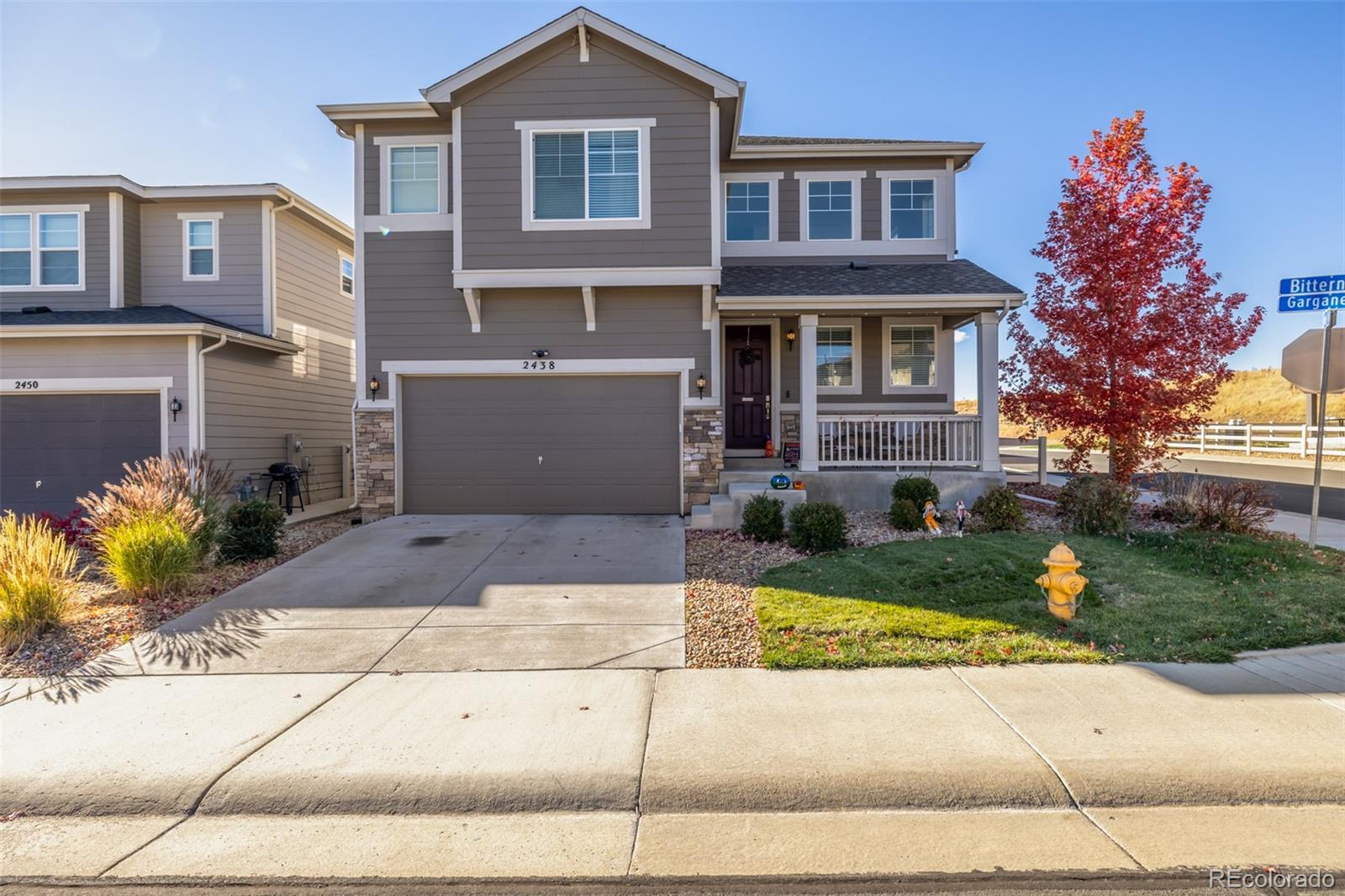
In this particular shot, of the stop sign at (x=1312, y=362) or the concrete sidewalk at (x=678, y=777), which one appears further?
the stop sign at (x=1312, y=362)

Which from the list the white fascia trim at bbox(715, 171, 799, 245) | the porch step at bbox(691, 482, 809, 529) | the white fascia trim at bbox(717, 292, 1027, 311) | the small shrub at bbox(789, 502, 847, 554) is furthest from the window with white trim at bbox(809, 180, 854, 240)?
the small shrub at bbox(789, 502, 847, 554)

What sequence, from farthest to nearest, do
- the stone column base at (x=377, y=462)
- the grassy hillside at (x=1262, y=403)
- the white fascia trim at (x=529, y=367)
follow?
the grassy hillside at (x=1262, y=403) → the stone column base at (x=377, y=462) → the white fascia trim at (x=529, y=367)

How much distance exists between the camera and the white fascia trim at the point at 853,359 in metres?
13.2

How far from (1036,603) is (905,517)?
130 inches

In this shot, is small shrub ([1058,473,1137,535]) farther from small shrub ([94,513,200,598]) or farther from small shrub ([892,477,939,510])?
small shrub ([94,513,200,598])

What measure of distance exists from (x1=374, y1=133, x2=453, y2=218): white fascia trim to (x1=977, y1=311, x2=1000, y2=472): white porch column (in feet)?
29.4

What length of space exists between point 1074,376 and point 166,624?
1173cm

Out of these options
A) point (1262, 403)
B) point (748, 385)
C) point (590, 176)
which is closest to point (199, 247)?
point (590, 176)

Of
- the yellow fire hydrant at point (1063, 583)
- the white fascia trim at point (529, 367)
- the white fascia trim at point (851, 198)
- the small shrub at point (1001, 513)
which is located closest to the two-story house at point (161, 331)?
the white fascia trim at point (529, 367)

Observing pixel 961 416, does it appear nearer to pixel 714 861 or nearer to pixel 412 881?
pixel 714 861

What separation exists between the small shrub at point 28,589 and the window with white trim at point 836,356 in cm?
1128

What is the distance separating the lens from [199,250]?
13.2m

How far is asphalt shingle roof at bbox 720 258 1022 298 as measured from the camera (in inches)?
432

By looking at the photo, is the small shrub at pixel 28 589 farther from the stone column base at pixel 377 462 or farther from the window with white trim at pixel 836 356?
the window with white trim at pixel 836 356
